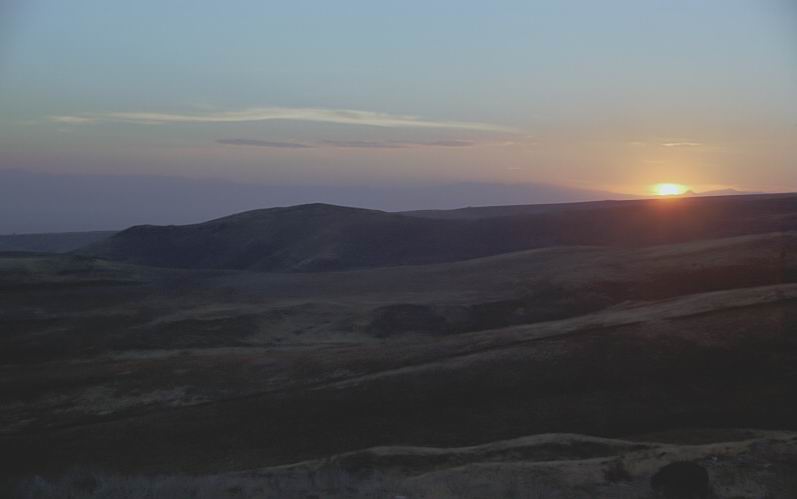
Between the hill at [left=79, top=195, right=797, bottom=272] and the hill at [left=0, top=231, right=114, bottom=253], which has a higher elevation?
the hill at [left=79, top=195, right=797, bottom=272]

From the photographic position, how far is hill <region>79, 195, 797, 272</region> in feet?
331

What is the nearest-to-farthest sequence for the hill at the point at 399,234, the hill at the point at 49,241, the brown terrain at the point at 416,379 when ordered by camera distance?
the brown terrain at the point at 416,379
the hill at the point at 399,234
the hill at the point at 49,241

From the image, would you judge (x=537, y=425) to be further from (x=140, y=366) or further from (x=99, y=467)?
(x=140, y=366)

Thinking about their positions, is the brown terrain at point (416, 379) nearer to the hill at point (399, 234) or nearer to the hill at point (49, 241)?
the hill at point (399, 234)

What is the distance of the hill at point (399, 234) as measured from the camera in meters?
101

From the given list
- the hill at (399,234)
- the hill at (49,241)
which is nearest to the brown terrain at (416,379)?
the hill at (399,234)

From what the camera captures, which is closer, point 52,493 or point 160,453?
point 52,493

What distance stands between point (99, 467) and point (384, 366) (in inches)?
581

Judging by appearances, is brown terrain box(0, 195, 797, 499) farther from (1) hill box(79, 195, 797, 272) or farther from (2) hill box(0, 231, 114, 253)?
(2) hill box(0, 231, 114, 253)

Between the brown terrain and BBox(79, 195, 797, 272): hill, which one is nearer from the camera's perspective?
the brown terrain

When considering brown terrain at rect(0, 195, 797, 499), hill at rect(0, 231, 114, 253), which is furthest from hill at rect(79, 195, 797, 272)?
hill at rect(0, 231, 114, 253)

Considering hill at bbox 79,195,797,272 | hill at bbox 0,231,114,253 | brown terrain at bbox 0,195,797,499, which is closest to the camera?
brown terrain at bbox 0,195,797,499

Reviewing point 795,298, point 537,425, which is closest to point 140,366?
point 537,425

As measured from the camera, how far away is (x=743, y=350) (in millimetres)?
34062
